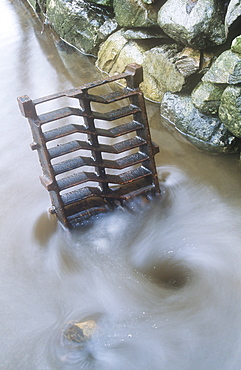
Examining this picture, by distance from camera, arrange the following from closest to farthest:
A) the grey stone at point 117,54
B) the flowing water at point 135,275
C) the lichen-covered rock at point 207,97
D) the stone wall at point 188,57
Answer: the flowing water at point 135,275 < the stone wall at point 188,57 < the lichen-covered rock at point 207,97 < the grey stone at point 117,54

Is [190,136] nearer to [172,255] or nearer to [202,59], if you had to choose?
[202,59]

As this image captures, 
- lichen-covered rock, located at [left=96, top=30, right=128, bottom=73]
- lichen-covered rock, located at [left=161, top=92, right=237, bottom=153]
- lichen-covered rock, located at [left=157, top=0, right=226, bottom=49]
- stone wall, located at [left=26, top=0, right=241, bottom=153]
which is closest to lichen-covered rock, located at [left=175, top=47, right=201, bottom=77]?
stone wall, located at [left=26, top=0, right=241, bottom=153]

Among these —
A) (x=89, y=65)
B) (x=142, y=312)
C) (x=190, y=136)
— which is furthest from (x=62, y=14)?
(x=142, y=312)

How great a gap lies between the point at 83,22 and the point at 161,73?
228 centimetres

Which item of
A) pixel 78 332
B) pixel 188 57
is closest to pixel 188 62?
pixel 188 57

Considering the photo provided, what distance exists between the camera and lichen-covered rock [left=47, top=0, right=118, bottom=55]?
6.27m

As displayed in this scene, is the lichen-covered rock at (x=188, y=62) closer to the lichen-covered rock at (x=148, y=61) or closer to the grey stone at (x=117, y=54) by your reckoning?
the lichen-covered rock at (x=148, y=61)

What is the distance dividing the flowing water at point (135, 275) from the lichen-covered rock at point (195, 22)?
3.96 feet

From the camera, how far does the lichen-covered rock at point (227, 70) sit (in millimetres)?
3710

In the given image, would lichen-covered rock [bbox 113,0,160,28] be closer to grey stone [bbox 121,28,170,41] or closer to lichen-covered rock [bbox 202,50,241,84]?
grey stone [bbox 121,28,170,41]

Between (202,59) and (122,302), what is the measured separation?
3.02 metres

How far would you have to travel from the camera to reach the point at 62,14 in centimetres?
680

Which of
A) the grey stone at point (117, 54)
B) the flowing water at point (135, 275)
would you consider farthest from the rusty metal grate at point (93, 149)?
the grey stone at point (117, 54)

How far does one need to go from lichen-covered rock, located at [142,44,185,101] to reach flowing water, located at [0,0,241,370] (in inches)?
34.3
